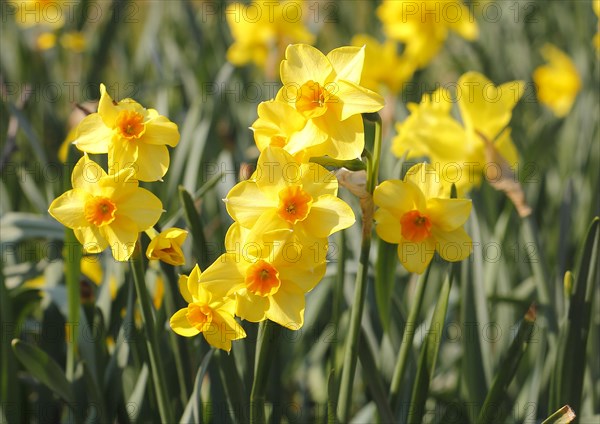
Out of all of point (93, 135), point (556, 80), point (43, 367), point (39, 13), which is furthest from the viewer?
point (556, 80)

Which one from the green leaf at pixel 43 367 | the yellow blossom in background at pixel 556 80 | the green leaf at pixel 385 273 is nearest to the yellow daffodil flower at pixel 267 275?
the green leaf at pixel 385 273

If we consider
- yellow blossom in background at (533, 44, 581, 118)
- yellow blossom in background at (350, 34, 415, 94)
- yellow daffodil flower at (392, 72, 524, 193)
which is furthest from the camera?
yellow blossom in background at (533, 44, 581, 118)

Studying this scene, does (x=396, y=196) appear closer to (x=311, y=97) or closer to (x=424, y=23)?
(x=311, y=97)

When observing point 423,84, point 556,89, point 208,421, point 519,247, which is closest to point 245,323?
point 208,421

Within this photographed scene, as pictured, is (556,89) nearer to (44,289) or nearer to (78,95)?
(78,95)

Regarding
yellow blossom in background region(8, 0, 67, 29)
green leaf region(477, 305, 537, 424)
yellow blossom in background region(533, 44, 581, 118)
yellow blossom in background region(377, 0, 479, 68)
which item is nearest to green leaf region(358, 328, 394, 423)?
green leaf region(477, 305, 537, 424)

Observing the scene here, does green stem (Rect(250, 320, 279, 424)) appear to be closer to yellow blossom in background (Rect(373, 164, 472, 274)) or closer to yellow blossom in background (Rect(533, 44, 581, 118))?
yellow blossom in background (Rect(373, 164, 472, 274))

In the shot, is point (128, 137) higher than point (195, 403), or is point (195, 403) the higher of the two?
point (128, 137)

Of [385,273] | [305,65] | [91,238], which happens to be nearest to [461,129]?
[385,273]
